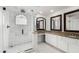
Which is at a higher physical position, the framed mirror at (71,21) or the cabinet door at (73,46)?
the framed mirror at (71,21)

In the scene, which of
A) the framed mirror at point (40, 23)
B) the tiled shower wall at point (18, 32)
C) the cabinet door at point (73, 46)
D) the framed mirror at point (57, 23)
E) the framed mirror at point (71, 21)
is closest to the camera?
the cabinet door at point (73, 46)

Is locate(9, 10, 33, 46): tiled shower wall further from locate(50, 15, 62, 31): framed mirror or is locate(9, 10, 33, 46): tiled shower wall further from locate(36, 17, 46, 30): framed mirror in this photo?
locate(36, 17, 46, 30): framed mirror

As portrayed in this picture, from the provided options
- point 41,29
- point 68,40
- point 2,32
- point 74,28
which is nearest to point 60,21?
point 74,28

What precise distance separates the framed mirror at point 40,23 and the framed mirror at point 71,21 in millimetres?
1798

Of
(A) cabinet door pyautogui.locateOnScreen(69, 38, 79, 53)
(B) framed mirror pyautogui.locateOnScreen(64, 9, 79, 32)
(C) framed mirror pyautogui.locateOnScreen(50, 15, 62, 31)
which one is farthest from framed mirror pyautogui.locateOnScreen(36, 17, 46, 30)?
(A) cabinet door pyautogui.locateOnScreen(69, 38, 79, 53)

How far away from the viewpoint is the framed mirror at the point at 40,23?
445cm

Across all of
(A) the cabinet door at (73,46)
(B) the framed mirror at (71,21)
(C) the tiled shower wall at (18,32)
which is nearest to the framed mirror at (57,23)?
(B) the framed mirror at (71,21)

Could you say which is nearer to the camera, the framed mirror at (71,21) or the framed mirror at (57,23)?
the framed mirror at (71,21)

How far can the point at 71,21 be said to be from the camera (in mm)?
2887

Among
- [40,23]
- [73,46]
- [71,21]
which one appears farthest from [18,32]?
[40,23]

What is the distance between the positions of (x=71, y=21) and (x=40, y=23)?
6.90 ft

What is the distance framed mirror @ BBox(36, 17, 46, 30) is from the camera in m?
4.45

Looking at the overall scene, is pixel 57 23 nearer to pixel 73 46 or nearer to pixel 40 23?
pixel 40 23

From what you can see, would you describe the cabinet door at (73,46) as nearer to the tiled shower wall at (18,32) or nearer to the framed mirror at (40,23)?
the tiled shower wall at (18,32)
